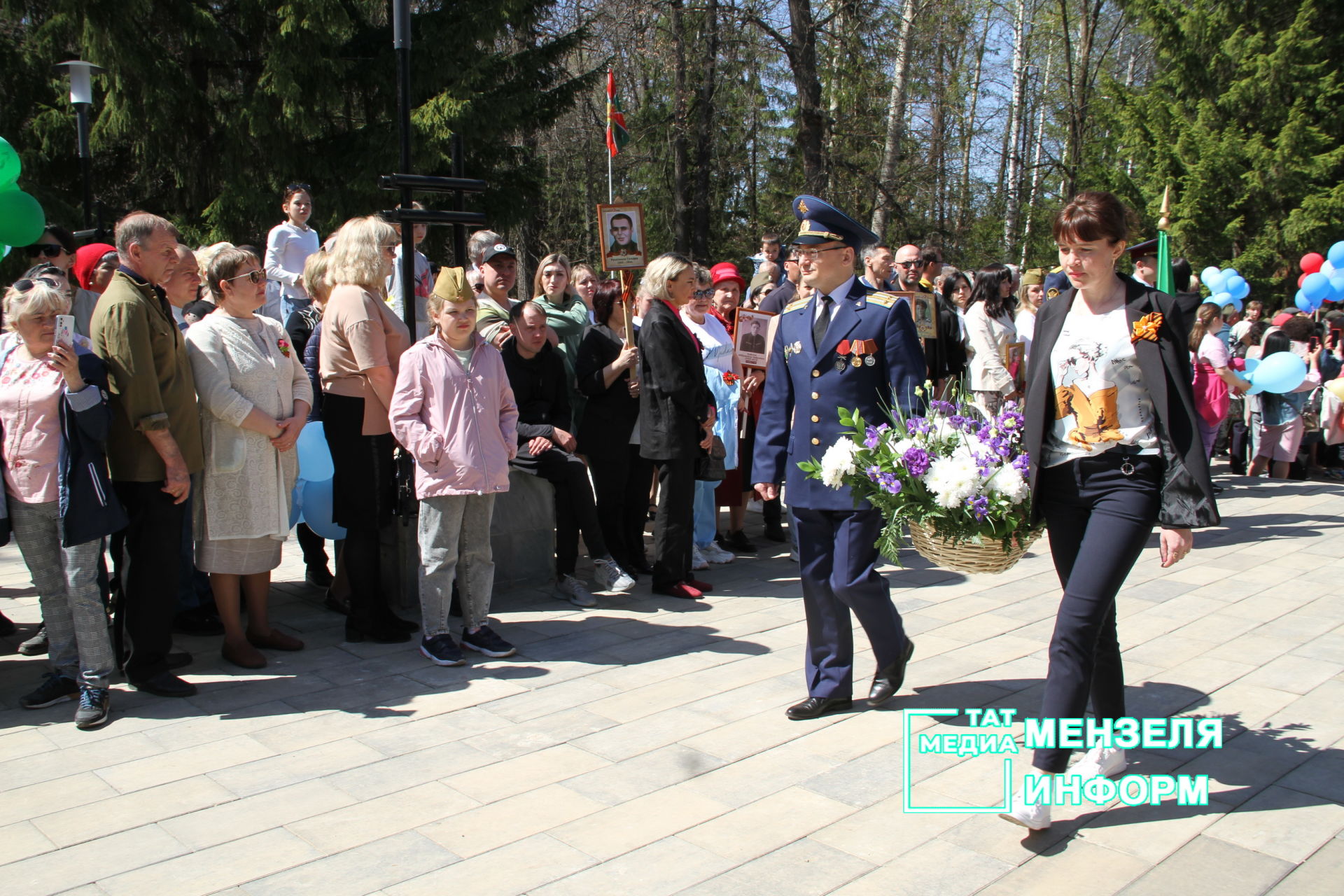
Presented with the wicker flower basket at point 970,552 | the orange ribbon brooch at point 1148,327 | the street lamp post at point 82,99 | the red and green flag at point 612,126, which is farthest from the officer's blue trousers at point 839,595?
the street lamp post at point 82,99

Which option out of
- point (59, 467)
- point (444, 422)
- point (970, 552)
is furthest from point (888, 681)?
point (59, 467)

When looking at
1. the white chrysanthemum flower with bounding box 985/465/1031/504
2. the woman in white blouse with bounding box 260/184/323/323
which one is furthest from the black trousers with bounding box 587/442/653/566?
the woman in white blouse with bounding box 260/184/323/323

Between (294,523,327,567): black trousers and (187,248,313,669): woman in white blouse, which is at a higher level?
(187,248,313,669): woman in white blouse

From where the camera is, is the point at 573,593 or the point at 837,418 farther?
the point at 573,593

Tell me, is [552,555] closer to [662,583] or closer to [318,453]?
[662,583]

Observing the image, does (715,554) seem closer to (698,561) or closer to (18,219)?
(698,561)

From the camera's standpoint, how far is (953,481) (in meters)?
3.63

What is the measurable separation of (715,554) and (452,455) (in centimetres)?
285

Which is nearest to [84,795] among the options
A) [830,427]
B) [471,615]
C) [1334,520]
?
[471,615]

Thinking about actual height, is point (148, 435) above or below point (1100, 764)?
above

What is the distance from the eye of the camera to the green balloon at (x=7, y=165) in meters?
5.62

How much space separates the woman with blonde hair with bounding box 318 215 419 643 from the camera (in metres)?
5.26

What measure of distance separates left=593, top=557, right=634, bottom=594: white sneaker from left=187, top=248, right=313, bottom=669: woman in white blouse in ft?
6.65

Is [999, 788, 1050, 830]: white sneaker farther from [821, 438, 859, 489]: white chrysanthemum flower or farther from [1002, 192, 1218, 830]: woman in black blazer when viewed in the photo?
[821, 438, 859, 489]: white chrysanthemum flower
